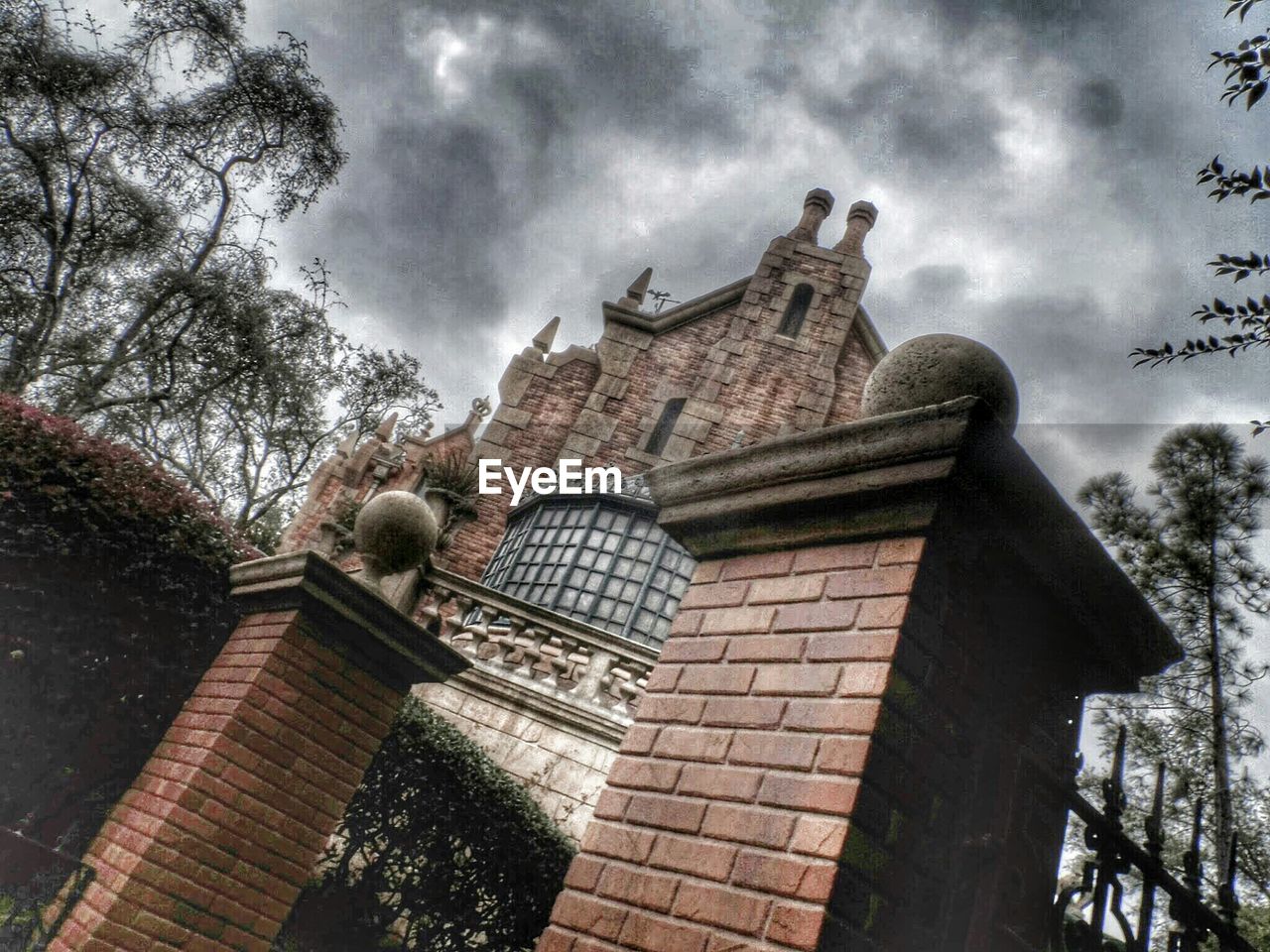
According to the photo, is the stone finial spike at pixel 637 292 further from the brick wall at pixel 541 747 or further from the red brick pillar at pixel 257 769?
the red brick pillar at pixel 257 769

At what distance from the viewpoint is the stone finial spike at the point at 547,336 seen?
1844cm

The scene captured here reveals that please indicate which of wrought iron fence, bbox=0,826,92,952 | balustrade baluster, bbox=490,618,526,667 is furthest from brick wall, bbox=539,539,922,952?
balustrade baluster, bbox=490,618,526,667

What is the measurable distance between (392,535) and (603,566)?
8901mm

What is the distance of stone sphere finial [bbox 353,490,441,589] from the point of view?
3.85 m

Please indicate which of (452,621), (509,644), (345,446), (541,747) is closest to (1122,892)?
(541,747)

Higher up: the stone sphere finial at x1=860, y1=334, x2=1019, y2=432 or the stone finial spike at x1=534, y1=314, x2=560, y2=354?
the stone finial spike at x1=534, y1=314, x2=560, y2=354

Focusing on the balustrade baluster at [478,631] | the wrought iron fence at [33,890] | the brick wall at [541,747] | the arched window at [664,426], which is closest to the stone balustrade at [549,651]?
the balustrade baluster at [478,631]

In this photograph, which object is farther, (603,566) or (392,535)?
(603,566)

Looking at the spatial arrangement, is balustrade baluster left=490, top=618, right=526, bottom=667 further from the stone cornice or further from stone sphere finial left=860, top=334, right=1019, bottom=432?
the stone cornice

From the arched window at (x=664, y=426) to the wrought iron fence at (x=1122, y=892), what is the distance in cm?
1360

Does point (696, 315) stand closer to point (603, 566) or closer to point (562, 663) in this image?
point (603, 566)

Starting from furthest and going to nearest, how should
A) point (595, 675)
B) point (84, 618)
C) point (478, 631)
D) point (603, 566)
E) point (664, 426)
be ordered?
1. point (664, 426)
2. point (603, 566)
3. point (478, 631)
4. point (595, 675)
5. point (84, 618)

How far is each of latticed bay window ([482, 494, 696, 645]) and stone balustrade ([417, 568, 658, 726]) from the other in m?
3.71

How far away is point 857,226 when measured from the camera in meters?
19.2
